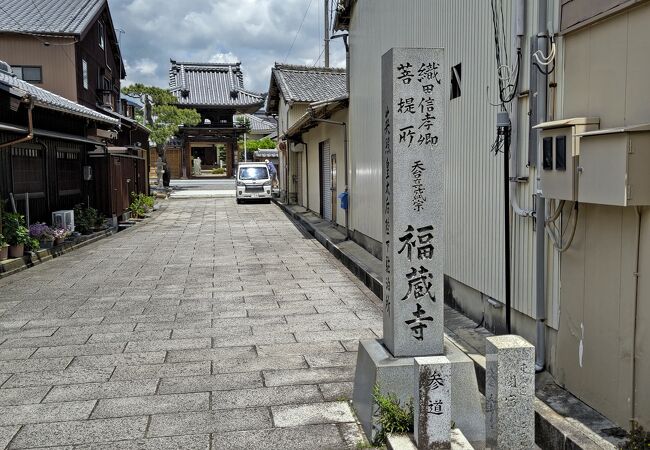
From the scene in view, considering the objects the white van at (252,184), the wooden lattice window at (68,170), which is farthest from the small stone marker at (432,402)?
the white van at (252,184)

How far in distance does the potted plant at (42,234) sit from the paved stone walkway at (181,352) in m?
0.91

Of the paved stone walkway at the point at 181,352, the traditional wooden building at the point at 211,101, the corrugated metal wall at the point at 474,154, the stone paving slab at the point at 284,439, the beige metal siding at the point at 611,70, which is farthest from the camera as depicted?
the traditional wooden building at the point at 211,101

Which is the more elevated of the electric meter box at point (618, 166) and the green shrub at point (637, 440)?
the electric meter box at point (618, 166)

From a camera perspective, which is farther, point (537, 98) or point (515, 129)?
point (515, 129)

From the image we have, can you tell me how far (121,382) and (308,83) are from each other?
28.2 m

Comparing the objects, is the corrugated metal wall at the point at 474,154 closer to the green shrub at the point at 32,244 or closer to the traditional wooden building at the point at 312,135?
the traditional wooden building at the point at 312,135

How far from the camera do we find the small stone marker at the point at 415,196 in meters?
4.77

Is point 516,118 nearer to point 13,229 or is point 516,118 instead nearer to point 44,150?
point 13,229

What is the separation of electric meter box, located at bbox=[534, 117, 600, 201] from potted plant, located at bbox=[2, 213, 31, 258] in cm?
1137

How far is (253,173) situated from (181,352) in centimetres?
2745

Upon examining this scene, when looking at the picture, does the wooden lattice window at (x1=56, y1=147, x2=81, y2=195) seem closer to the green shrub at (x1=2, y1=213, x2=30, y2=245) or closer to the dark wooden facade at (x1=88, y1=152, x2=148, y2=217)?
the dark wooden facade at (x1=88, y1=152, x2=148, y2=217)

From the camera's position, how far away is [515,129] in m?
6.07

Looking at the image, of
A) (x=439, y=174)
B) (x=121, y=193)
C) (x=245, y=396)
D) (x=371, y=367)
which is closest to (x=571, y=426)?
(x=371, y=367)

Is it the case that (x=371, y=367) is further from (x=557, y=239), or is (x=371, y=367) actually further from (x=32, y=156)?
(x=32, y=156)
